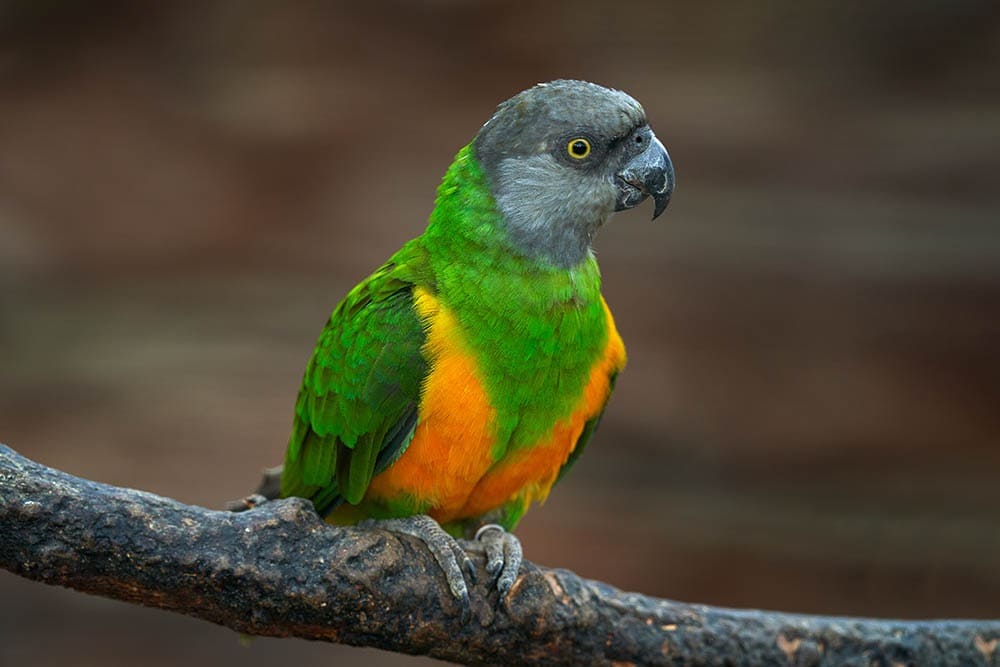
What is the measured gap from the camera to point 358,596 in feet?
7.91

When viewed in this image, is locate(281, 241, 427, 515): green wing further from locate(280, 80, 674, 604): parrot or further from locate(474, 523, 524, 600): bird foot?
locate(474, 523, 524, 600): bird foot

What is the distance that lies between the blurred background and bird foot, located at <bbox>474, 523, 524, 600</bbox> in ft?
6.71

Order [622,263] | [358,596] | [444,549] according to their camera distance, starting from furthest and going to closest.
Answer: [622,263], [444,549], [358,596]

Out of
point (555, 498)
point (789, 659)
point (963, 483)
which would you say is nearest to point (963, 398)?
point (963, 483)

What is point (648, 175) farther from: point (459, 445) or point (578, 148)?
point (459, 445)

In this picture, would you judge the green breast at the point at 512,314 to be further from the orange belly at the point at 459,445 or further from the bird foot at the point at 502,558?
the bird foot at the point at 502,558

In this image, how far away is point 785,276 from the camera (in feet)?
16.1

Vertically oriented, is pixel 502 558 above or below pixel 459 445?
below

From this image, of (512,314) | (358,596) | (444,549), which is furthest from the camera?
(512,314)

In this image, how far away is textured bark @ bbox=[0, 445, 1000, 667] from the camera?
2.15 meters

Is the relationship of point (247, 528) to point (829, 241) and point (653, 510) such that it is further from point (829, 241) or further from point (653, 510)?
point (829, 241)

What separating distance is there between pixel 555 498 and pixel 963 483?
1934 mm

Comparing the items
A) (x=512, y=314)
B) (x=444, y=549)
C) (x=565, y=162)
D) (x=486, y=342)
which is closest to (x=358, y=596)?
(x=444, y=549)

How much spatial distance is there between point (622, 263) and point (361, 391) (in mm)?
2407
